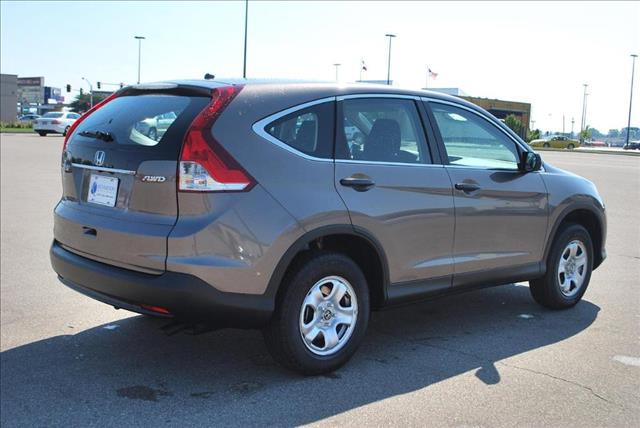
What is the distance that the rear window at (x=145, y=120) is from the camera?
3729 millimetres

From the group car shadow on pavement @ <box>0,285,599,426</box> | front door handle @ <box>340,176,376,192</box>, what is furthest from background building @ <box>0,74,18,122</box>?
front door handle @ <box>340,176,376,192</box>

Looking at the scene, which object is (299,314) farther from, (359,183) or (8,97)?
(8,97)

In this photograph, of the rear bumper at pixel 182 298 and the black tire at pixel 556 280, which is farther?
the black tire at pixel 556 280

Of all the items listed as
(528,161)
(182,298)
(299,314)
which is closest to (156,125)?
(182,298)

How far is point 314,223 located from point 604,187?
44.3 feet

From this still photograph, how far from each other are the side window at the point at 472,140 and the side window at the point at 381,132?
0.81 feet

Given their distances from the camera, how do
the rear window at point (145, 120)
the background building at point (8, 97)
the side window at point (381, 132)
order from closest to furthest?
1. the rear window at point (145, 120)
2. the side window at point (381, 132)
3. the background building at point (8, 97)

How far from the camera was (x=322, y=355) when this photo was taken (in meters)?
4.03

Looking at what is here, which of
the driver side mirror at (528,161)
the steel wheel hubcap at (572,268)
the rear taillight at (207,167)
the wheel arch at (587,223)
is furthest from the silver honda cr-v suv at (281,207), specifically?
the steel wheel hubcap at (572,268)

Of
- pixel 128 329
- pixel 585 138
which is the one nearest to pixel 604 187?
pixel 128 329

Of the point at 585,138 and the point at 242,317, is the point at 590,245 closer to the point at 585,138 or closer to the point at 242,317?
the point at 242,317

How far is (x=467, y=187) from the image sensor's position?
4.73 meters

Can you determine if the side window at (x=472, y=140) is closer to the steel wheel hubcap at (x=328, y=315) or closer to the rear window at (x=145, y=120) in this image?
the steel wheel hubcap at (x=328, y=315)

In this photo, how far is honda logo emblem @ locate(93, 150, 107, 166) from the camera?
4.02 m
